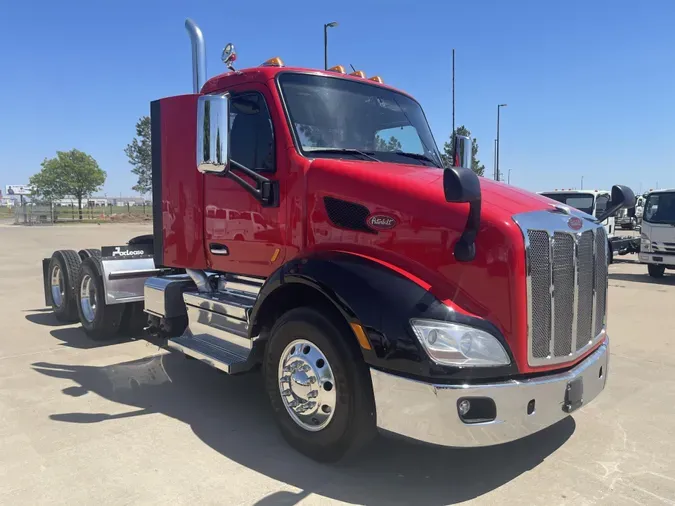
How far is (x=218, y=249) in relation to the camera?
15.9 feet

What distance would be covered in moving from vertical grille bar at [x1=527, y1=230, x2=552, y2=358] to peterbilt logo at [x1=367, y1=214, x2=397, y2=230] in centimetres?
82

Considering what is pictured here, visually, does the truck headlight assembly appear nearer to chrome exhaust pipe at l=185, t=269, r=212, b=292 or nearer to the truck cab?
the truck cab

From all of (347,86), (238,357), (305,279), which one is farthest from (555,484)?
(347,86)

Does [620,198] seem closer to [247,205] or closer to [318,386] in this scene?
[318,386]

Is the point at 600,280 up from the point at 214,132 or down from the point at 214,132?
down

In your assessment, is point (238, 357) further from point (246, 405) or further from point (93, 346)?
point (93, 346)

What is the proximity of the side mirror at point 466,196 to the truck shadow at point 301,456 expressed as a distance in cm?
113

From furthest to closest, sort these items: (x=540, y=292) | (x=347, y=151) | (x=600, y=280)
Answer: (x=347, y=151)
(x=600, y=280)
(x=540, y=292)

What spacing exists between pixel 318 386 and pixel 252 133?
205 cm

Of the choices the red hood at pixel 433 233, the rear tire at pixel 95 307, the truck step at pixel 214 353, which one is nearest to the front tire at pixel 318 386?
the truck step at pixel 214 353

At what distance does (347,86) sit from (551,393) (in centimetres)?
279

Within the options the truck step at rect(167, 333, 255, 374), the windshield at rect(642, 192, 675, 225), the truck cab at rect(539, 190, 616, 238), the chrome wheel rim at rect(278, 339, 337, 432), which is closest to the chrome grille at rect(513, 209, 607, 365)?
the chrome wheel rim at rect(278, 339, 337, 432)

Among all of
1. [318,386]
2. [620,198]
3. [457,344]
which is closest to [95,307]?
[318,386]

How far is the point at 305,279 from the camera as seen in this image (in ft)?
11.6
